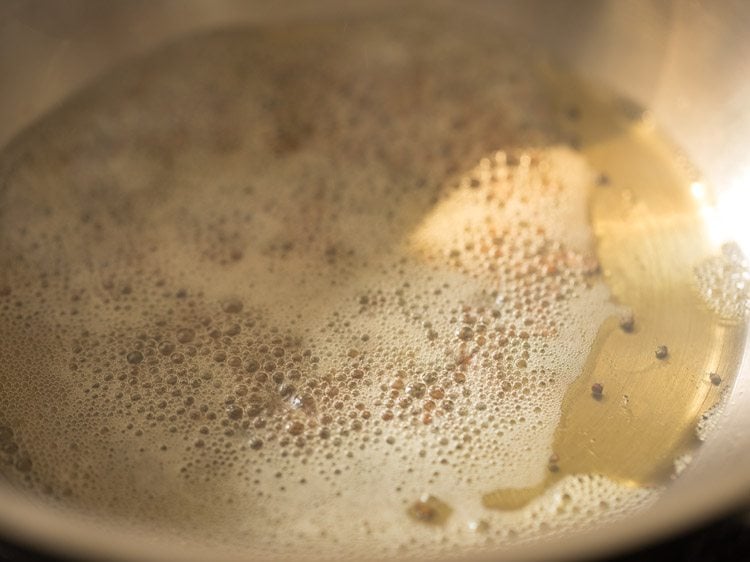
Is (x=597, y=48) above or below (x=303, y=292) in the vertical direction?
above

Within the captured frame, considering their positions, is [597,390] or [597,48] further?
[597,48]

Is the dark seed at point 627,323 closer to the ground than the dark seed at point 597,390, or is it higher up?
higher up

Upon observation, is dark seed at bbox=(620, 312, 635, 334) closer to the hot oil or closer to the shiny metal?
the hot oil

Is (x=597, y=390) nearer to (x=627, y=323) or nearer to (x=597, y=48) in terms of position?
(x=627, y=323)

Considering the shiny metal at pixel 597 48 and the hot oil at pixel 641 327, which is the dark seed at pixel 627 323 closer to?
the hot oil at pixel 641 327

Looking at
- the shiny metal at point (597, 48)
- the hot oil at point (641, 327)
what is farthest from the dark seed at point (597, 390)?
the shiny metal at point (597, 48)

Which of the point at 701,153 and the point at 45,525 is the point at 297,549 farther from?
the point at 701,153

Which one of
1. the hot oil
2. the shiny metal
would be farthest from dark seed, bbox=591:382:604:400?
the shiny metal

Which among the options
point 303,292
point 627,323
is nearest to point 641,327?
point 627,323
